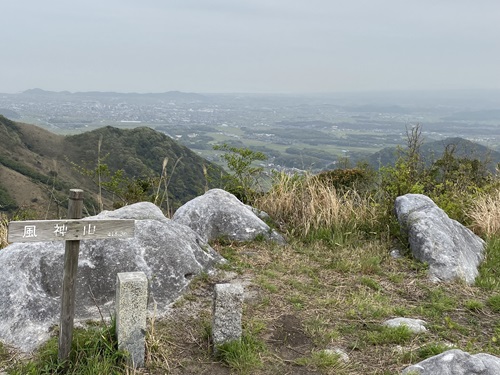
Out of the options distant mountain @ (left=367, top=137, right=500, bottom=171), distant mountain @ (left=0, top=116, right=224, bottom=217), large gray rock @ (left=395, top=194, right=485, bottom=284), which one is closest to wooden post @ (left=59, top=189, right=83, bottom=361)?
large gray rock @ (left=395, top=194, right=485, bottom=284)

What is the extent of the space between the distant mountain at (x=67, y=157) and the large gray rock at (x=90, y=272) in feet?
44.4

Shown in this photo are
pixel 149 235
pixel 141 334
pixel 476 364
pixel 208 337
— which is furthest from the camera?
pixel 149 235

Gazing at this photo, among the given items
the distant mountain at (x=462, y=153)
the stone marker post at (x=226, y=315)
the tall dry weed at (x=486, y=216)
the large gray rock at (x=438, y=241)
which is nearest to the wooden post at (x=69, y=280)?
the stone marker post at (x=226, y=315)

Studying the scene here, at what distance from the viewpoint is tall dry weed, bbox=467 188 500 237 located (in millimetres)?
6707

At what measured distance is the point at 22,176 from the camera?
32.7m

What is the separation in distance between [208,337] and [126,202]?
5.20 m

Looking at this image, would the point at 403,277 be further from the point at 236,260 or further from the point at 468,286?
the point at 236,260

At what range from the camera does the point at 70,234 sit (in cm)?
292

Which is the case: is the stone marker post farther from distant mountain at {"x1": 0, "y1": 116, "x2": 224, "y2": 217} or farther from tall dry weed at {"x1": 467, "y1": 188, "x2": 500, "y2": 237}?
distant mountain at {"x1": 0, "y1": 116, "x2": 224, "y2": 217}

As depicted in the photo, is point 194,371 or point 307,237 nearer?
point 194,371

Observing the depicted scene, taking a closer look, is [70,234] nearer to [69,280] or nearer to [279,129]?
[69,280]

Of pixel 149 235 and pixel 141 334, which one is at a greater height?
pixel 149 235

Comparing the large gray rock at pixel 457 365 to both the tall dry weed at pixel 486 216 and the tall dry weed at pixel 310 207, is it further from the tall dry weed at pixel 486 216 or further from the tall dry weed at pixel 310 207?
the tall dry weed at pixel 486 216

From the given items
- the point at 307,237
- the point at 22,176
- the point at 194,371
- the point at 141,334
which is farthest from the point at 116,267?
the point at 22,176
